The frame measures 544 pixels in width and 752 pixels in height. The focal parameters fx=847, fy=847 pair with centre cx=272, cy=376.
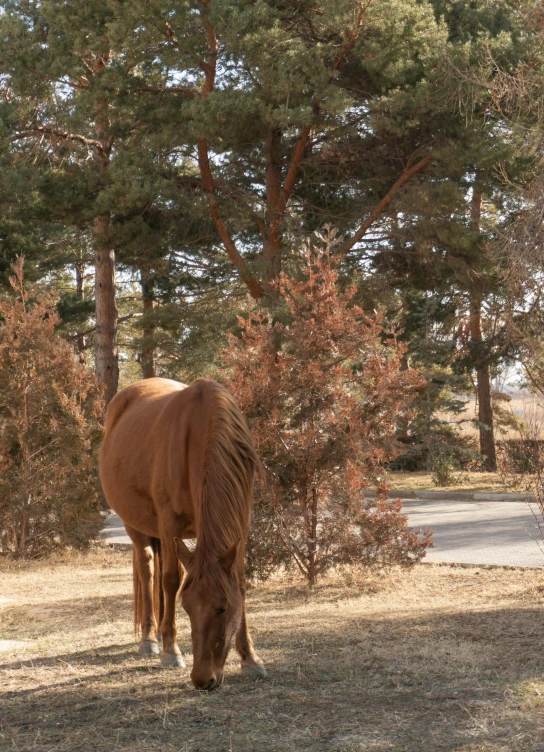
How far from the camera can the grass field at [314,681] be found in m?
4.07

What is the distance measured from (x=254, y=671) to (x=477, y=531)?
8991 mm

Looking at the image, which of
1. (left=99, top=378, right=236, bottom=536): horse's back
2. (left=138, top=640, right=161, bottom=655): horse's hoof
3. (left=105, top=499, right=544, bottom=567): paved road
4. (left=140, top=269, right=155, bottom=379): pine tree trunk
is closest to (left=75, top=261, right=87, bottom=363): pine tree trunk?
(left=140, top=269, right=155, bottom=379): pine tree trunk

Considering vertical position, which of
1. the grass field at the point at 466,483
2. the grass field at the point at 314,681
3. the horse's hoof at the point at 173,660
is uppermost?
the grass field at the point at 466,483

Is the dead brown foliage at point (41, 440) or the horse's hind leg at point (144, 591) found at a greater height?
the dead brown foliage at point (41, 440)

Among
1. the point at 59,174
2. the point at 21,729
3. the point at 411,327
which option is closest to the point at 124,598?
the point at 21,729

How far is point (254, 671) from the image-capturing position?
523 cm

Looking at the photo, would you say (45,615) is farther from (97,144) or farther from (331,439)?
(97,144)

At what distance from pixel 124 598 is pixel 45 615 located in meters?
1.08

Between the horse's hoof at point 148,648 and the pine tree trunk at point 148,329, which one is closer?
the horse's hoof at point 148,648

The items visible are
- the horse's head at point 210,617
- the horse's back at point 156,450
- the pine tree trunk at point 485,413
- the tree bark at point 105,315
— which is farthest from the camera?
the pine tree trunk at point 485,413

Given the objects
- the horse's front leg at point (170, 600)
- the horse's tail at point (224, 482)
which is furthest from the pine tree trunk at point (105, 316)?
the horse's tail at point (224, 482)

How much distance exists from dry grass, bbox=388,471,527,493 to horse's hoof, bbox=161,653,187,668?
44.2 feet

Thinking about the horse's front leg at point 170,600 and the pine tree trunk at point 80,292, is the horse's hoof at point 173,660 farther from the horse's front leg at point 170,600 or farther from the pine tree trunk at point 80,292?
the pine tree trunk at point 80,292

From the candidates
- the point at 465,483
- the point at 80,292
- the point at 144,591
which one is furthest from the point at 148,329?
the point at 144,591
